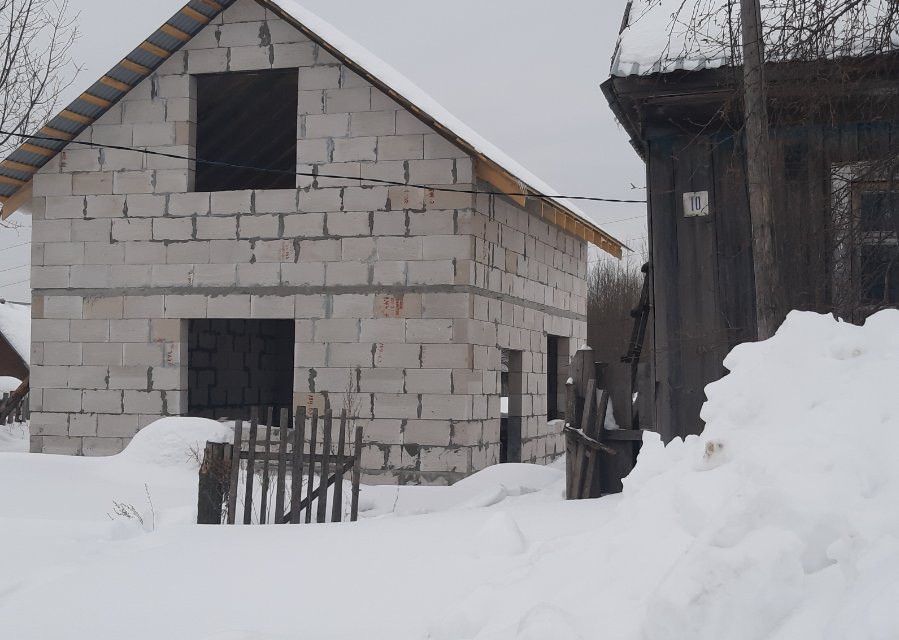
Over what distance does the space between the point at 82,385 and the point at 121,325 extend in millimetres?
1023

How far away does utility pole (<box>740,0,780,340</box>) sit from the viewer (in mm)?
6859

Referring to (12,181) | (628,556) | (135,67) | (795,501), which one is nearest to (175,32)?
(135,67)

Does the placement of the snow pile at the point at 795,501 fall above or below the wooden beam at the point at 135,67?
below

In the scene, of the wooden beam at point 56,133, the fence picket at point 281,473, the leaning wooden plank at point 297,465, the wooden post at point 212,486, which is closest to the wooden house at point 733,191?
the leaning wooden plank at point 297,465

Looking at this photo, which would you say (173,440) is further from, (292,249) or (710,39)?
(710,39)

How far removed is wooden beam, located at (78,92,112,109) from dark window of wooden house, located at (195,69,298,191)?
1339mm

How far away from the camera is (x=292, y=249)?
12.0m

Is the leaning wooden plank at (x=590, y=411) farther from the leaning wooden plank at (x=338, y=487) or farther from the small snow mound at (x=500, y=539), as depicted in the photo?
the small snow mound at (x=500, y=539)

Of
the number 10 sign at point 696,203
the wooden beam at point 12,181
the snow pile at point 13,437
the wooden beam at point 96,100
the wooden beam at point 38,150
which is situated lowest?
the snow pile at point 13,437

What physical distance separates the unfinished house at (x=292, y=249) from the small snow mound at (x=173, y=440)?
3.81 feet

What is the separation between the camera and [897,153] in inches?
263

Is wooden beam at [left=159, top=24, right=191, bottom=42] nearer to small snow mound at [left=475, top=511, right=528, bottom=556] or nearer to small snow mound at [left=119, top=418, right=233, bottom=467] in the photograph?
small snow mound at [left=119, top=418, right=233, bottom=467]

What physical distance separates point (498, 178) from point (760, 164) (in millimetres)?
4841

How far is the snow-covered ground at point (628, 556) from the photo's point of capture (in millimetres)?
2934
